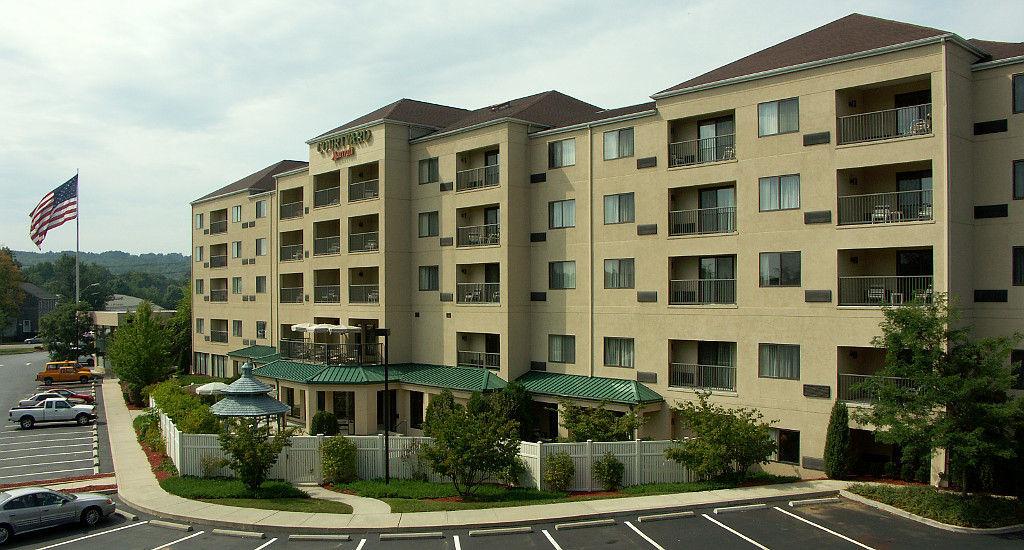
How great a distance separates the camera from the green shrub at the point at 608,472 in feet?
89.1

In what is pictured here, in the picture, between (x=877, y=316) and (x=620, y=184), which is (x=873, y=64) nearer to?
(x=877, y=316)

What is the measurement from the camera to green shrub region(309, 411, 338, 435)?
3822 cm

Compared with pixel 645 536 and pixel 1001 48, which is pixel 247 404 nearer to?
pixel 645 536


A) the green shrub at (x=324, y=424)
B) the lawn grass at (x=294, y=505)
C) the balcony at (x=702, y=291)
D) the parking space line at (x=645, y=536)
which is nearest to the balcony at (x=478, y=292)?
the green shrub at (x=324, y=424)

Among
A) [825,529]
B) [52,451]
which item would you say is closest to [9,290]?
[52,451]

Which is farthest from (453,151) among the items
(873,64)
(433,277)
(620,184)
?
(873,64)

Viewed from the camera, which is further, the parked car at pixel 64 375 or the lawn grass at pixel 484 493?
the parked car at pixel 64 375

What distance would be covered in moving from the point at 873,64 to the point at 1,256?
14011 centimetres

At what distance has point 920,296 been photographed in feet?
78.5

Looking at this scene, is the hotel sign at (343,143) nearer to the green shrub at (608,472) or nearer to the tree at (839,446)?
the green shrub at (608,472)

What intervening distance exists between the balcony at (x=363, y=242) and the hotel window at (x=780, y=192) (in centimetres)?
2224

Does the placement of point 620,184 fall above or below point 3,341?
above

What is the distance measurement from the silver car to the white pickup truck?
78.8 ft

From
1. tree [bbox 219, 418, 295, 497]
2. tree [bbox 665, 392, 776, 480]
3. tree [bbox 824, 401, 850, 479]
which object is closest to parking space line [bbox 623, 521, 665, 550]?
tree [bbox 665, 392, 776, 480]
